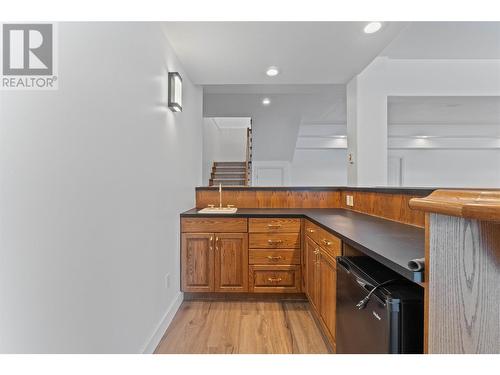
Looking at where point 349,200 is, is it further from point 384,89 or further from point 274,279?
point 384,89

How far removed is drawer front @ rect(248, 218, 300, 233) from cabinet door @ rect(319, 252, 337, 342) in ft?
2.16

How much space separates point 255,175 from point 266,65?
4951mm

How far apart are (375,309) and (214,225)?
1788 millimetres

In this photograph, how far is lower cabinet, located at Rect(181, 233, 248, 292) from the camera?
8.44ft

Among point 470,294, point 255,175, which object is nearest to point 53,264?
point 470,294

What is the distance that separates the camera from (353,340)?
124cm

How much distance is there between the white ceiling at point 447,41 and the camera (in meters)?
2.41

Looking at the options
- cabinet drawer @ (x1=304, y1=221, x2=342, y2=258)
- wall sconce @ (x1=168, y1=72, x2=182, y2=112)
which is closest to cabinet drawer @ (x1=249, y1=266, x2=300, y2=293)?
cabinet drawer @ (x1=304, y1=221, x2=342, y2=258)

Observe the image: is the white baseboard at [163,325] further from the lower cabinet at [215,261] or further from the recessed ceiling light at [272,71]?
the recessed ceiling light at [272,71]

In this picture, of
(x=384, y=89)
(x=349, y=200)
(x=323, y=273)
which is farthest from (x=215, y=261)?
(x=384, y=89)

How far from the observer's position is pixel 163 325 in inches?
79.5

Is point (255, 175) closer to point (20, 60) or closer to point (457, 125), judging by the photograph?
point (457, 125)

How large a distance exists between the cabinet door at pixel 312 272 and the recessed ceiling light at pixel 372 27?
173 cm

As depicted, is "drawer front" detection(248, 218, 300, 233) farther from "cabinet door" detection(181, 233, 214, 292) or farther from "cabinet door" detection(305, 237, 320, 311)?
"cabinet door" detection(181, 233, 214, 292)
